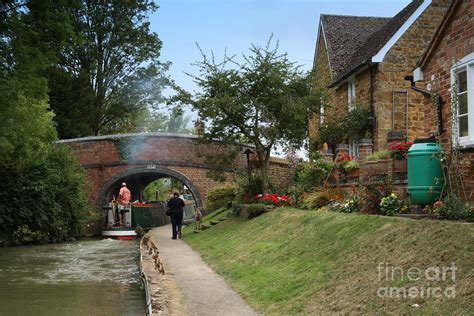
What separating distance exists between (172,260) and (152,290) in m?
4.34

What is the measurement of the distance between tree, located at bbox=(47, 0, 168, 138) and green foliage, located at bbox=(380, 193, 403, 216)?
25325 millimetres

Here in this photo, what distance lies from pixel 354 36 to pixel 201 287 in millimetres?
17779

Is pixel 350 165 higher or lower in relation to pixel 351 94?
lower

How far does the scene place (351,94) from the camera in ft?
69.7

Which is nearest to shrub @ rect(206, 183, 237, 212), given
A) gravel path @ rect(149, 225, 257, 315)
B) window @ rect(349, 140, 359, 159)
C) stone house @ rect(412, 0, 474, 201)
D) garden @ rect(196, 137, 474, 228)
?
garden @ rect(196, 137, 474, 228)

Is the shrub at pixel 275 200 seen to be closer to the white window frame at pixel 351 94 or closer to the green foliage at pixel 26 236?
the white window frame at pixel 351 94

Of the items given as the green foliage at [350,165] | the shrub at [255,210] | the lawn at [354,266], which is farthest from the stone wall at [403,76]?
the lawn at [354,266]

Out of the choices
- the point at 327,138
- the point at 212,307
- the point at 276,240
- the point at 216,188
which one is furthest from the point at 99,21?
the point at 212,307

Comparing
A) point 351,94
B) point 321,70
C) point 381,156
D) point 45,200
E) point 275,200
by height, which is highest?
point 321,70

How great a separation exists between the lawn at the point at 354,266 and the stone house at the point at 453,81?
2.09 meters

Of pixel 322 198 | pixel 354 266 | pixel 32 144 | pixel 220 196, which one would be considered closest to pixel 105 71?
pixel 220 196

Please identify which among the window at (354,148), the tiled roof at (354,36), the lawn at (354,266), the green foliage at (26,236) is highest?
the tiled roof at (354,36)

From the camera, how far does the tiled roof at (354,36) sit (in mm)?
A: 19766

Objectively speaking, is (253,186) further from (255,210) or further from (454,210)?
(454,210)
